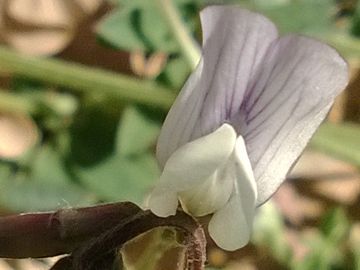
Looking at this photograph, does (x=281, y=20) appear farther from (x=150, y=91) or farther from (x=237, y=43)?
(x=237, y=43)

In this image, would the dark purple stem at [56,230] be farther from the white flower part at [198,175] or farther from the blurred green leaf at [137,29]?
the blurred green leaf at [137,29]

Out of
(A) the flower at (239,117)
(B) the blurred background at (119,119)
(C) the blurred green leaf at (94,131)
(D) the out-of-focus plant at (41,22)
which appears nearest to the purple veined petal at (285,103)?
(A) the flower at (239,117)

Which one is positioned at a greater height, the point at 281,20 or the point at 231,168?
the point at 231,168

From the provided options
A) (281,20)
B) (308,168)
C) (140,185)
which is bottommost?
(308,168)

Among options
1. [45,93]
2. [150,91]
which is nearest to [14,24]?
[45,93]

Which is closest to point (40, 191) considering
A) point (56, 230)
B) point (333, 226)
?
point (333, 226)

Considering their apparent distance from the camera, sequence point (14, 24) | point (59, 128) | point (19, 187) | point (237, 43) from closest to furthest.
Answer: point (237, 43)
point (19, 187)
point (59, 128)
point (14, 24)

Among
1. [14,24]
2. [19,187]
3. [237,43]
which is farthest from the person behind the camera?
[14,24]
